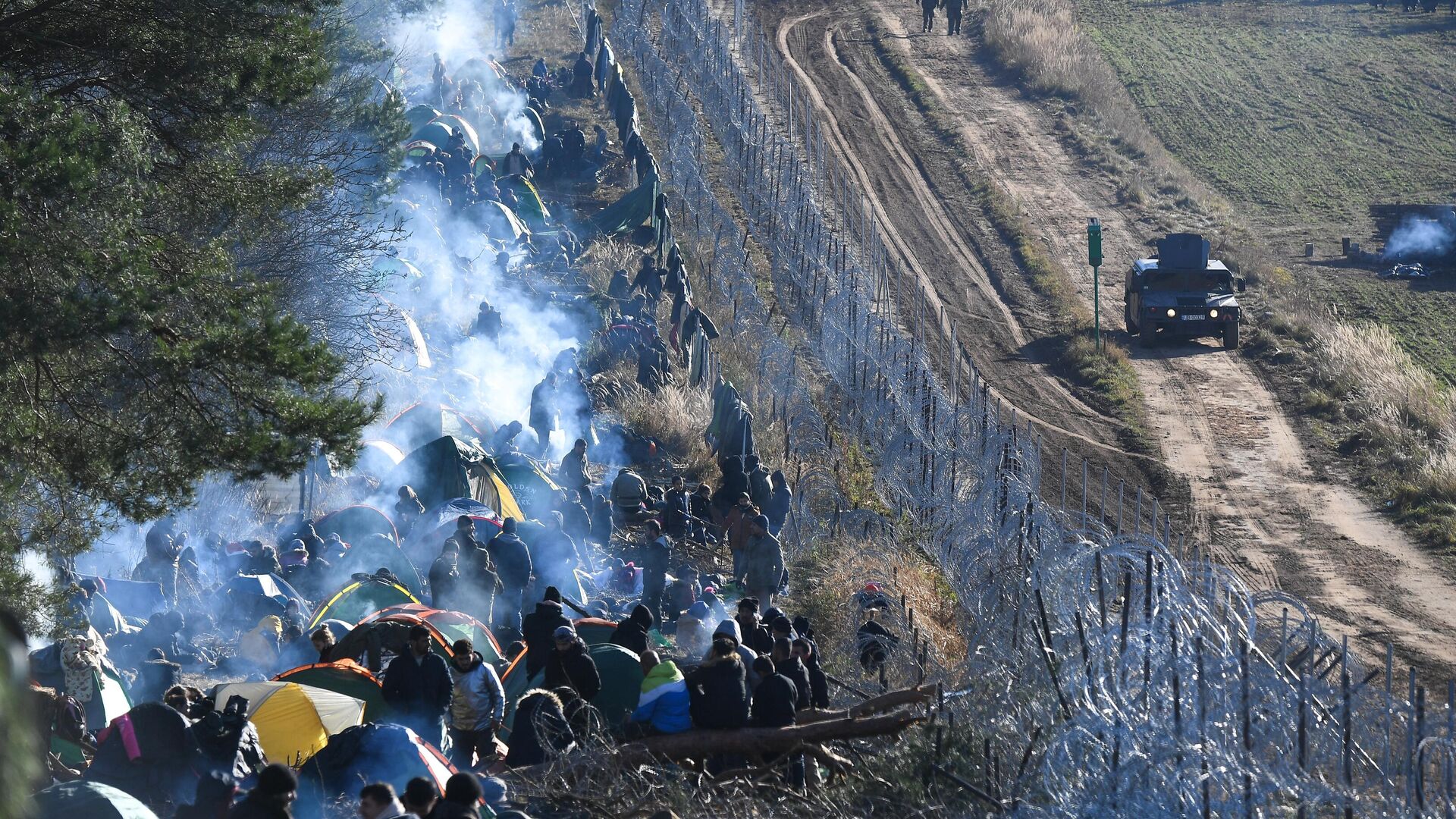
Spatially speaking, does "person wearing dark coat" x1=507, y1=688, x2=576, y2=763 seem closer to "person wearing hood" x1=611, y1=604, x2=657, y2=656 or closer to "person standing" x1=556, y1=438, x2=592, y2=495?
"person wearing hood" x1=611, y1=604, x2=657, y2=656

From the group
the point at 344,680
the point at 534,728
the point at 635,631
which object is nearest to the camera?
the point at 534,728

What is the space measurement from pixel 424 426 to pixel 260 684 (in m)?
8.59

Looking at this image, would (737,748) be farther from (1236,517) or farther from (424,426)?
(1236,517)

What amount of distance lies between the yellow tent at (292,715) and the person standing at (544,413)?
842cm

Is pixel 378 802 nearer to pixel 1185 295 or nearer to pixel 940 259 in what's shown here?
pixel 1185 295

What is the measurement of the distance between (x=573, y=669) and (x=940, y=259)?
821 inches

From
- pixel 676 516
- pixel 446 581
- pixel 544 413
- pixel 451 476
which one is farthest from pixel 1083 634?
pixel 544 413

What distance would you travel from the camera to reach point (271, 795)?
5.92m

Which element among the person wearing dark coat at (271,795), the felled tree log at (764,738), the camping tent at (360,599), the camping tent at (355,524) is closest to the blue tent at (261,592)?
the camping tent at (360,599)

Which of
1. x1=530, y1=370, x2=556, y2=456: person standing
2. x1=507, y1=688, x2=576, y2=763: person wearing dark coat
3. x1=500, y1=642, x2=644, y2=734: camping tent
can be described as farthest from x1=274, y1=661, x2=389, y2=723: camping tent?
x1=530, y1=370, x2=556, y2=456: person standing

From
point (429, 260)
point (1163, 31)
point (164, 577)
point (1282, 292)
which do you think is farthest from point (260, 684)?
point (1163, 31)

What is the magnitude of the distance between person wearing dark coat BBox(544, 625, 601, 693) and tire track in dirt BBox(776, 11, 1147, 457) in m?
12.0

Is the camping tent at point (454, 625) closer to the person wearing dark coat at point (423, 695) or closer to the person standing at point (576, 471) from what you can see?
the person wearing dark coat at point (423, 695)

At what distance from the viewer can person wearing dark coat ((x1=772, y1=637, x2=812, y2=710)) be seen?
907 cm
